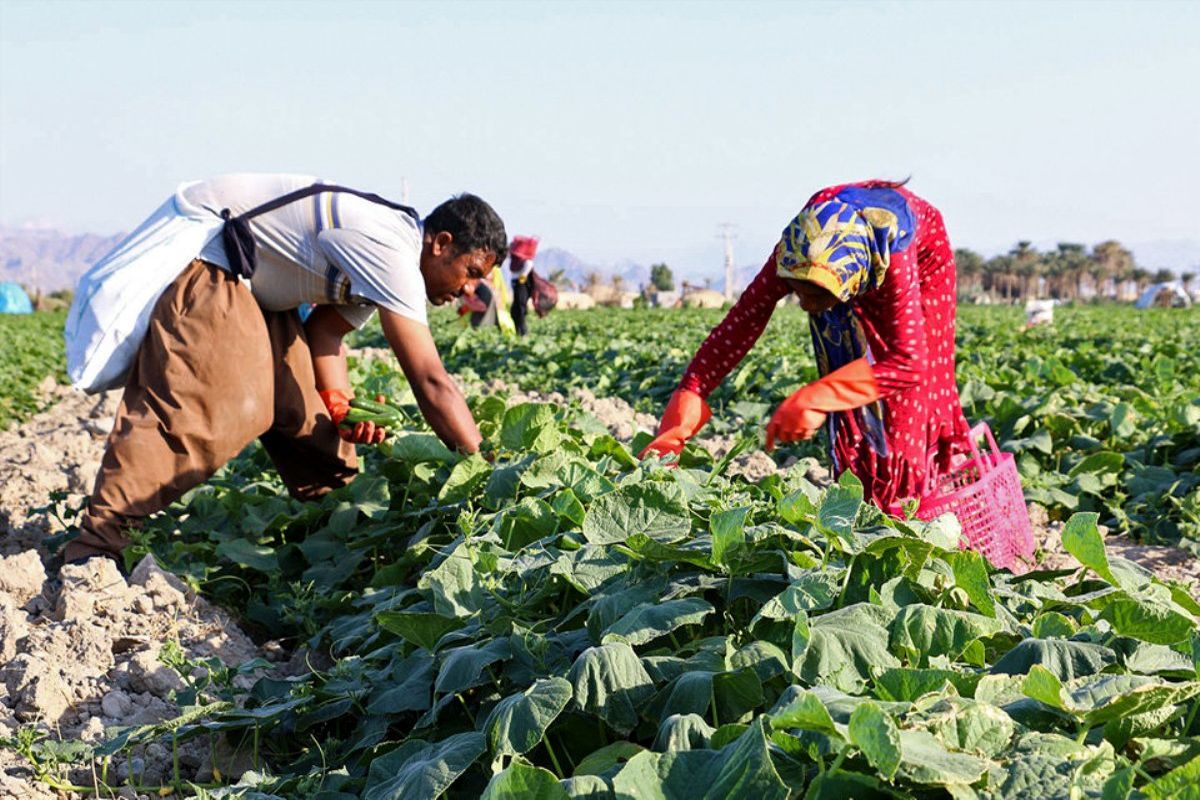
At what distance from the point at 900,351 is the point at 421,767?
6.52ft

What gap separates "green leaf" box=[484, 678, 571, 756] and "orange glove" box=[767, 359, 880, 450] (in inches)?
47.6

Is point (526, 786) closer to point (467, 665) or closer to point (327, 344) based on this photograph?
point (467, 665)

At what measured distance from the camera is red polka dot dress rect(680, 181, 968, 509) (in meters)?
3.32

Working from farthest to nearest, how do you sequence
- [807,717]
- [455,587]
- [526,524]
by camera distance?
[526,524], [455,587], [807,717]

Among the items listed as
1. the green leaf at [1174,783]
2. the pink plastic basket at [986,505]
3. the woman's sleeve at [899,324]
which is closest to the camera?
the green leaf at [1174,783]

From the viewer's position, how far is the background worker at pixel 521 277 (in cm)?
1573

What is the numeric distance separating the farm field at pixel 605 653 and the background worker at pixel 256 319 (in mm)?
A: 200

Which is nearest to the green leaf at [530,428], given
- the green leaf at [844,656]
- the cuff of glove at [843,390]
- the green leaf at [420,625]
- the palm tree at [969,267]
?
the cuff of glove at [843,390]

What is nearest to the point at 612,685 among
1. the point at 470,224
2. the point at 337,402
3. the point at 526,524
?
the point at 526,524

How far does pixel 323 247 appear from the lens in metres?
3.77

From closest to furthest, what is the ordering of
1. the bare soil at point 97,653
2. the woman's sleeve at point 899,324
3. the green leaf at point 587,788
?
1. the green leaf at point 587,788
2. the bare soil at point 97,653
3. the woman's sleeve at point 899,324

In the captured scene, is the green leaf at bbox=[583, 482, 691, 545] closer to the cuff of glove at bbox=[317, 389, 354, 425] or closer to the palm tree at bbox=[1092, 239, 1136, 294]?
the cuff of glove at bbox=[317, 389, 354, 425]

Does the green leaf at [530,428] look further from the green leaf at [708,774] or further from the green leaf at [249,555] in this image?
the green leaf at [708,774]

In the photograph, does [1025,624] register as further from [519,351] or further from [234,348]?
[519,351]
